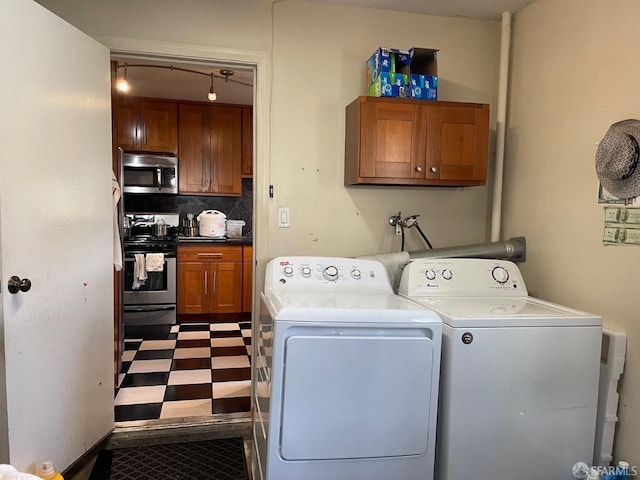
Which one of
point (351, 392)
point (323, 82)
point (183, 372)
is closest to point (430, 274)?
point (351, 392)

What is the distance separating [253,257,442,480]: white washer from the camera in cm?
151

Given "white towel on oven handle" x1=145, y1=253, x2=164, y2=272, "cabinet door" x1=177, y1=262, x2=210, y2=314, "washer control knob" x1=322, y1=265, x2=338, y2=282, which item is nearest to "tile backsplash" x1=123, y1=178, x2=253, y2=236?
"cabinet door" x1=177, y1=262, x2=210, y2=314

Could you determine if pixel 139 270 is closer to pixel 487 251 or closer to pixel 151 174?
pixel 151 174

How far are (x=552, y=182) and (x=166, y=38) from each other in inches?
81.1

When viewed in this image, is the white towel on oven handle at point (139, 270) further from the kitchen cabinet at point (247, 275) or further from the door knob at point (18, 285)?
the door knob at point (18, 285)

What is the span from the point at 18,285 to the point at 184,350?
7.50ft

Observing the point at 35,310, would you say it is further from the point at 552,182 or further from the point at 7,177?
the point at 552,182

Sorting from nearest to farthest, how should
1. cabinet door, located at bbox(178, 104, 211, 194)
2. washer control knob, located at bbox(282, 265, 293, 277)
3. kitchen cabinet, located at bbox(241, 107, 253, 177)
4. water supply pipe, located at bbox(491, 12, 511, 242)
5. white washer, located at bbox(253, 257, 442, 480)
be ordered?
white washer, located at bbox(253, 257, 442, 480) → washer control knob, located at bbox(282, 265, 293, 277) → water supply pipe, located at bbox(491, 12, 511, 242) → cabinet door, located at bbox(178, 104, 211, 194) → kitchen cabinet, located at bbox(241, 107, 253, 177)

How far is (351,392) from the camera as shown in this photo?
1.54 m

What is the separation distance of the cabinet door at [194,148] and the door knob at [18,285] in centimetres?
320

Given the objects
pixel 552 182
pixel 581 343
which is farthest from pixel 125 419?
pixel 552 182

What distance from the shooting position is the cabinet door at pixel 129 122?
457cm

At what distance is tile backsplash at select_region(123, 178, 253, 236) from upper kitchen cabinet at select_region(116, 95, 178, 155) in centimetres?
58

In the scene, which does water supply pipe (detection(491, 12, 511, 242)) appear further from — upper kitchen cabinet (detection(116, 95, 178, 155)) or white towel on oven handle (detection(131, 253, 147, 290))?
upper kitchen cabinet (detection(116, 95, 178, 155))
